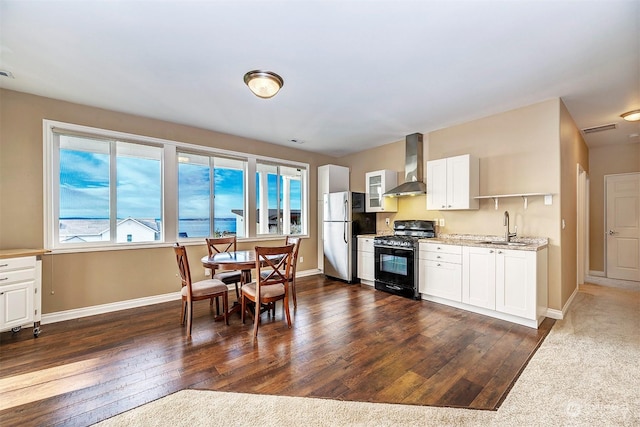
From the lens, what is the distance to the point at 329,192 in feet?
18.4

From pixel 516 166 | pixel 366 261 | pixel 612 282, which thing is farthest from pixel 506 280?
pixel 612 282

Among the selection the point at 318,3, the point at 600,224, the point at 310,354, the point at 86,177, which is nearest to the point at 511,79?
the point at 318,3

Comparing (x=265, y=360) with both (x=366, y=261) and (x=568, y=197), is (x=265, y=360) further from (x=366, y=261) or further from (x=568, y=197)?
(x=568, y=197)

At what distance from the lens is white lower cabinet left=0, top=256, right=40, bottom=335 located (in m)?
2.61

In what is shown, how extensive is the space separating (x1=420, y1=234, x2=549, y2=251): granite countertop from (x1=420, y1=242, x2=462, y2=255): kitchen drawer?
4 centimetres

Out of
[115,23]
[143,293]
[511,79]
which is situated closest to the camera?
[115,23]

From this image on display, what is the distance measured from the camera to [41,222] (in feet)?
10.4

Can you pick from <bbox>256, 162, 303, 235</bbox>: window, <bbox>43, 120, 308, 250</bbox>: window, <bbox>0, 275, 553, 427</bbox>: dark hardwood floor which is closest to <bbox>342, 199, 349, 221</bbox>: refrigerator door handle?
<bbox>256, 162, 303, 235</bbox>: window

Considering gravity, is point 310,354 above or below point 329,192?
below

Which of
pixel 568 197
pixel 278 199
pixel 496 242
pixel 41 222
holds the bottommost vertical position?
pixel 496 242

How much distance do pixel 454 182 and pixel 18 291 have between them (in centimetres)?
537

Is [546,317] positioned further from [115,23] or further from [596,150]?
[115,23]

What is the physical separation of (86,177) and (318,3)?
145 inches

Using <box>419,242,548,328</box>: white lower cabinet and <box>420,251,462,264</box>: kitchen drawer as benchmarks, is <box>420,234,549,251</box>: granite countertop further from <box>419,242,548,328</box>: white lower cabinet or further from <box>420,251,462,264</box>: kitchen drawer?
<box>420,251,462,264</box>: kitchen drawer
